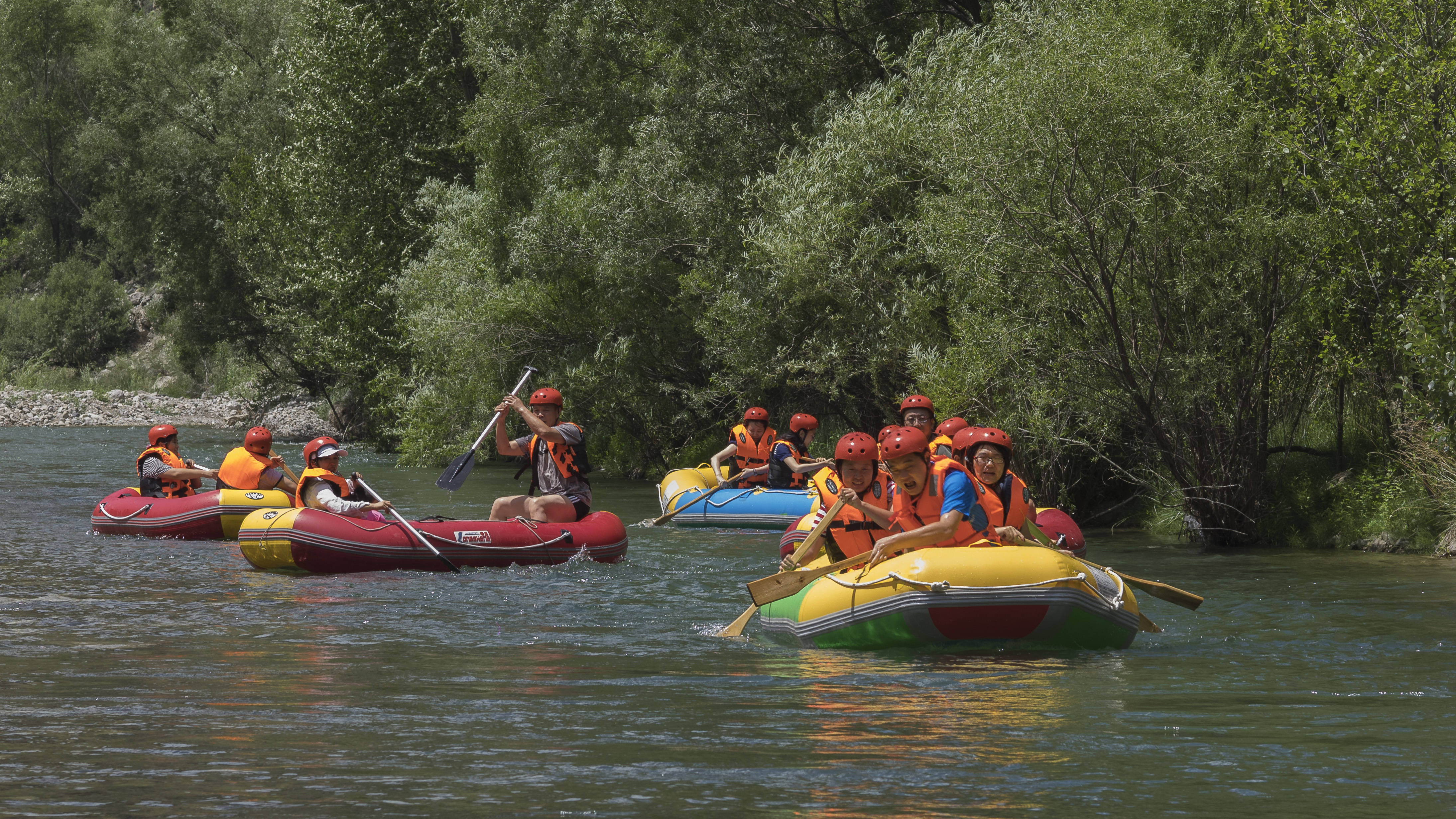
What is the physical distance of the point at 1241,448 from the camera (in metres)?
13.2

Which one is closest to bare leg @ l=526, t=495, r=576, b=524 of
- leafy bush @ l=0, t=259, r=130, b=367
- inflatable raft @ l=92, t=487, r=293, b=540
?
inflatable raft @ l=92, t=487, r=293, b=540

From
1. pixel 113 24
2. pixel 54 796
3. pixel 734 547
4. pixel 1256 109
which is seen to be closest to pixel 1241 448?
pixel 1256 109

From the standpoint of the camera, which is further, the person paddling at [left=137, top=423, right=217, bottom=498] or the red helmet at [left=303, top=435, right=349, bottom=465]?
the person paddling at [left=137, top=423, right=217, bottom=498]

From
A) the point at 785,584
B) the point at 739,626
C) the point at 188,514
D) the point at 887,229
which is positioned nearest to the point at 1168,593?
the point at 785,584

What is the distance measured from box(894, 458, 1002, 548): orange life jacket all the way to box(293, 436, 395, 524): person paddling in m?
4.78

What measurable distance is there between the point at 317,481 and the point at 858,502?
5.12 meters

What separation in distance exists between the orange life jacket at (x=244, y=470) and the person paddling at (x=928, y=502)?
7.82 meters

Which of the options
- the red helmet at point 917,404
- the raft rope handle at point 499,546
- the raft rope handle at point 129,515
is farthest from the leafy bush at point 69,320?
the red helmet at point 917,404

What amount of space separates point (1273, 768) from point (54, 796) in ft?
13.7

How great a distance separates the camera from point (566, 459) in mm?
11734

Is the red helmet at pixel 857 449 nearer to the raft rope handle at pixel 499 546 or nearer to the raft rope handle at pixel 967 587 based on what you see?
the raft rope handle at pixel 967 587

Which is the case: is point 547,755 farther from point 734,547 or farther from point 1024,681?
point 734,547

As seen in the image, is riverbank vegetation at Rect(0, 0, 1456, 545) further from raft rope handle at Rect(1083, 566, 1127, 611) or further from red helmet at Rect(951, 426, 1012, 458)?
raft rope handle at Rect(1083, 566, 1127, 611)

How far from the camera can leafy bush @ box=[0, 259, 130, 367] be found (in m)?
45.7
